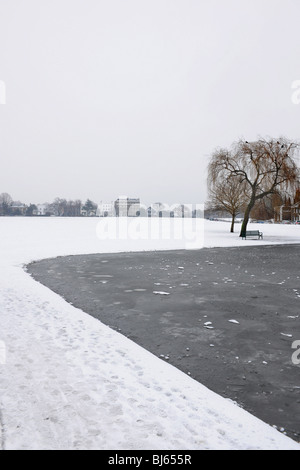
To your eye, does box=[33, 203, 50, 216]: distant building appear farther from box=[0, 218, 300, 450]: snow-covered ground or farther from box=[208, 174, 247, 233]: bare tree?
box=[0, 218, 300, 450]: snow-covered ground

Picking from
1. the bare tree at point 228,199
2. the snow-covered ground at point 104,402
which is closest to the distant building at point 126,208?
the bare tree at point 228,199

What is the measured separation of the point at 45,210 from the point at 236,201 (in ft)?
549

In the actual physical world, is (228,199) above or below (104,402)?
above

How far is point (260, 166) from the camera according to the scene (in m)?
28.1

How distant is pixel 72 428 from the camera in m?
3.09

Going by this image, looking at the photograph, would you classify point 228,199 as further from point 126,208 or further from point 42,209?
point 42,209

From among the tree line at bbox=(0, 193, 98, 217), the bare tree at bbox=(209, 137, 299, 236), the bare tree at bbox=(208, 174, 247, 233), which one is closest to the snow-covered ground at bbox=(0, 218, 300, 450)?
the bare tree at bbox=(209, 137, 299, 236)

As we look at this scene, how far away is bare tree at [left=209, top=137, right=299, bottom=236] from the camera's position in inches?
1067

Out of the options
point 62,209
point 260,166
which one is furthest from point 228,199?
point 62,209

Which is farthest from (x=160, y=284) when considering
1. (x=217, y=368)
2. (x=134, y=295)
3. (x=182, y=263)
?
(x=217, y=368)

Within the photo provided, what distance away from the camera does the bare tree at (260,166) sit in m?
27.1
